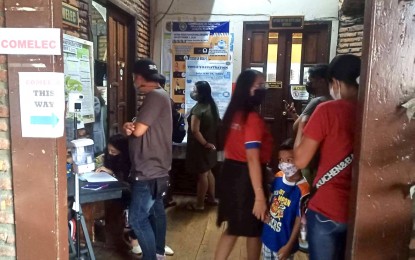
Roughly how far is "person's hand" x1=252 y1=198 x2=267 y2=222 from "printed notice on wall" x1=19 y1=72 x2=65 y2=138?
44.7 inches

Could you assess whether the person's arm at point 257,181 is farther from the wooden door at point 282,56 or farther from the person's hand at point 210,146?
the wooden door at point 282,56

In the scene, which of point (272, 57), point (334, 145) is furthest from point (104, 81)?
point (272, 57)

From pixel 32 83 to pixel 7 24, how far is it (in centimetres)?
27

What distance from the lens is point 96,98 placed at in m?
3.22

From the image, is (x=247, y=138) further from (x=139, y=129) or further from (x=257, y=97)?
(x=139, y=129)

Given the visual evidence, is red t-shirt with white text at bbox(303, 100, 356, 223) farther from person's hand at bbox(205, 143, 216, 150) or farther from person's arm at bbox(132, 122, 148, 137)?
person's hand at bbox(205, 143, 216, 150)

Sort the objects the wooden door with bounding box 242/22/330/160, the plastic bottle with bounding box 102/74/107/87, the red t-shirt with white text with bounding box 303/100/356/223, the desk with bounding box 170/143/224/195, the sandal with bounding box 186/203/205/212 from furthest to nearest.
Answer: the wooden door with bounding box 242/22/330/160 → the desk with bounding box 170/143/224/195 → the sandal with bounding box 186/203/205/212 → the plastic bottle with bounding box 102/74/107/87 → the red t-shirt with white text with bounding box 303/100/356/223

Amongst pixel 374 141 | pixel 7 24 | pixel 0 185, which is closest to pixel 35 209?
pixel 0 185

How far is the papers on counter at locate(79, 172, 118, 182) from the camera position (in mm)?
2370

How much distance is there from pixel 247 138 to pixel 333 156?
0.58 meters

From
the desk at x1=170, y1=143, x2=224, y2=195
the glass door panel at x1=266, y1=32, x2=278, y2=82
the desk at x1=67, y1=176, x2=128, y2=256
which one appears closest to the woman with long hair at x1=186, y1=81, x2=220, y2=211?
the desk at x1=170, y1=143, x2=224, y2=195

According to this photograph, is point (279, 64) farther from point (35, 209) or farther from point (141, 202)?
point (35, 209)

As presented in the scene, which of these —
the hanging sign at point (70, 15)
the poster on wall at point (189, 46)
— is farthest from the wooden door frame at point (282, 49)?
the hanging sign at point (70, 15)

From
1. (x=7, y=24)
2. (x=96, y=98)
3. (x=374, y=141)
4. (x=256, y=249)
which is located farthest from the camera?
(x=96, y=98)
